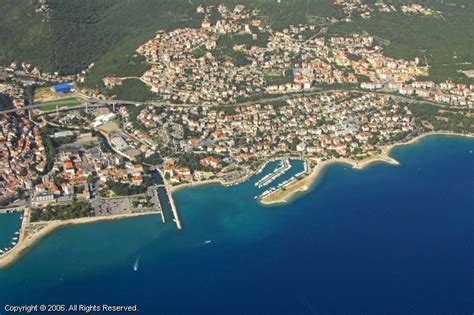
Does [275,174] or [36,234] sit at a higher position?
[275,174]

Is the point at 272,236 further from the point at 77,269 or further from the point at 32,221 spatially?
the point at 32,221

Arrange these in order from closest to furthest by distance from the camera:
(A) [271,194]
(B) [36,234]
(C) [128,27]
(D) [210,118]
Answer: (B) [36,234] < (A) [271,194] < (D) [210,118] < (C) [128,27]

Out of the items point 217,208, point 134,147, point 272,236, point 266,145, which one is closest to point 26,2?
point 134,147

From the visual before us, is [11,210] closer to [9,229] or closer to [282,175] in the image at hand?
[9,229]

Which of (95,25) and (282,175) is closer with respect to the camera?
(282,175)

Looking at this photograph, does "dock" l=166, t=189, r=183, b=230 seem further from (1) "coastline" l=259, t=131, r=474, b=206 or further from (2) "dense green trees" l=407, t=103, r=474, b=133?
(2) "dense green trees" l=407, t=103, r=474, b=133

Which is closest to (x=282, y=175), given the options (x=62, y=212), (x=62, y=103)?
(x=62, y=212)

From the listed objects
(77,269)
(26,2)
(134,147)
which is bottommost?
(77,269)
